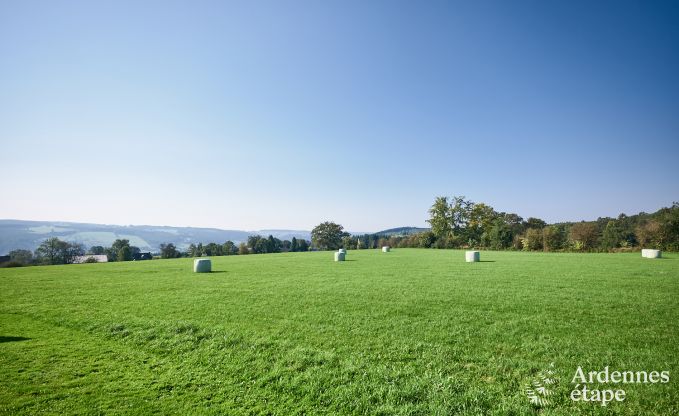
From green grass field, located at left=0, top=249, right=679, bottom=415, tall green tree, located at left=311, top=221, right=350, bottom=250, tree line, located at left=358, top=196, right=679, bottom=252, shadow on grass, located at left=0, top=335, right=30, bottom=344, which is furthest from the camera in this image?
tall green tree, located at left=311, top=221, right=350, bottom=250

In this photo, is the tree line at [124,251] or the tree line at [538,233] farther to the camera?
the tree line at [124,251]

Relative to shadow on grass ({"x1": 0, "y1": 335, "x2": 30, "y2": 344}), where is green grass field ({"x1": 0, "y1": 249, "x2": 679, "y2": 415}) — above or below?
below

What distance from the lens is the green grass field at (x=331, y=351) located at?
431cm

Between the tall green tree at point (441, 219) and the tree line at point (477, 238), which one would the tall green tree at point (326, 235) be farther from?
the tall green tree at point (441, 219)

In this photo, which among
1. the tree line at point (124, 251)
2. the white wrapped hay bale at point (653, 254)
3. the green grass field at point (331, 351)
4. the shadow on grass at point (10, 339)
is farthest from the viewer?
the tree line at point (124, 251)

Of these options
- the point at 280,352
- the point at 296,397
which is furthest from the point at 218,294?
the point at 296,397

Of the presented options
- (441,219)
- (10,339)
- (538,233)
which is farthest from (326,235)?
(10,339)

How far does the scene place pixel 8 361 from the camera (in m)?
5.71

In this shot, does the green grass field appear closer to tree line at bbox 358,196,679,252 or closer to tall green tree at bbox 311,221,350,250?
tree line at bbox 358,196,679,252

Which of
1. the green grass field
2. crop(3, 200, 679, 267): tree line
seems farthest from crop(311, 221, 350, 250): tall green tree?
the green grass field

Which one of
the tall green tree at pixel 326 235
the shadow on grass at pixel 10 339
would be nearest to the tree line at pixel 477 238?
the tall green tree at pixel 326 235

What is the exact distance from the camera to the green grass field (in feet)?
14.1

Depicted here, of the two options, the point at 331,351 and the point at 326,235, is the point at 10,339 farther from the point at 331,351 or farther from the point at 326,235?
the point at 326,235

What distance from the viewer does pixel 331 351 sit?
5.94 meters
